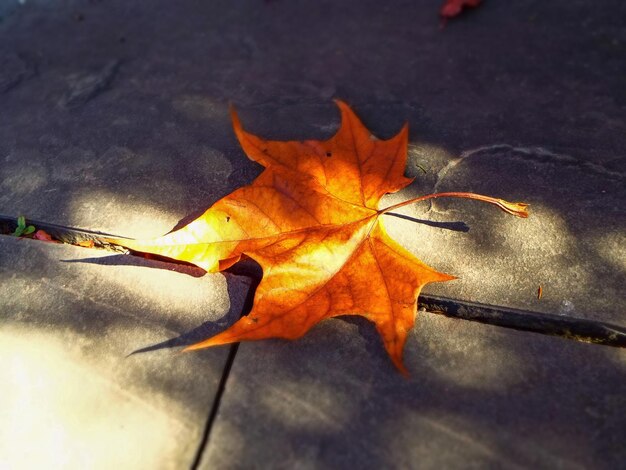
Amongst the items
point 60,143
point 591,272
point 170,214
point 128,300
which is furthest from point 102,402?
point 591,272

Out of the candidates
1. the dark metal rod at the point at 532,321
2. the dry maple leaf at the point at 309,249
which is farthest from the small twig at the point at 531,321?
the dry maple leaf at the point at 309,249

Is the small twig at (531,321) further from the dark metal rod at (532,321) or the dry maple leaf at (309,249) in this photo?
the dry maple leaf at (309,249)

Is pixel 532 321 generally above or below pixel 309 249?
below

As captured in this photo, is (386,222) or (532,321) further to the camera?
(386,222)

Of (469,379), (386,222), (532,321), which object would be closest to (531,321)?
(532,321)

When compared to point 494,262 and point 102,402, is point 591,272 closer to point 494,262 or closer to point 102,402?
point 494,262

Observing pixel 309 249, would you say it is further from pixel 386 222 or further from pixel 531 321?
pixel 531 321
